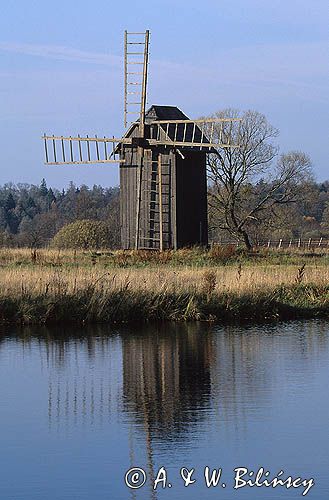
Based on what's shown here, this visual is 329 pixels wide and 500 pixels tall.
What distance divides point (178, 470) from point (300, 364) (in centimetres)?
623

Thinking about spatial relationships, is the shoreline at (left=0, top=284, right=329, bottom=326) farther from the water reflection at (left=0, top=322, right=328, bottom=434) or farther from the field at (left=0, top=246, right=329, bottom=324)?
the water reflection at (left=0, top=322, right=328, bottom=434)

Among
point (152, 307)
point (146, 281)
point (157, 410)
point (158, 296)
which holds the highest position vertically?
point (146, 281)

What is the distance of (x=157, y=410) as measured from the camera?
12688mm

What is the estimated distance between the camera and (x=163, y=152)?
37.9 meters

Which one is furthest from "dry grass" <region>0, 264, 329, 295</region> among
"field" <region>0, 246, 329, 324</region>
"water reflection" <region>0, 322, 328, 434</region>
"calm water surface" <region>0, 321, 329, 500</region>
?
"calm water surface" <region>0, 321, 329, 500</region>

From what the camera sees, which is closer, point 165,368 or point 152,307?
point 165,368

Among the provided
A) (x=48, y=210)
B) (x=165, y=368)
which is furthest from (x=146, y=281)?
(x=48, y=210)

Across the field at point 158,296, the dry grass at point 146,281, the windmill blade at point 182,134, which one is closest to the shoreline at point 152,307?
the field at point 158,296

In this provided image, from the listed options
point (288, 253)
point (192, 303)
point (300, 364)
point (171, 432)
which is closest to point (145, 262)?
point (288, 253)

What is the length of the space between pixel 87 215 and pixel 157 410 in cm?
6724

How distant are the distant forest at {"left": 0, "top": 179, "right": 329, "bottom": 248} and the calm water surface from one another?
92.5 ft

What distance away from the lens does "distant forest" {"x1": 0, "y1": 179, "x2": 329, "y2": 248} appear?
188 ft

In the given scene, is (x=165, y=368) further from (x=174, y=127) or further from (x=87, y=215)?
(x=87, y=215)

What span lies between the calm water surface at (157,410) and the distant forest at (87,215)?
2819 cm
